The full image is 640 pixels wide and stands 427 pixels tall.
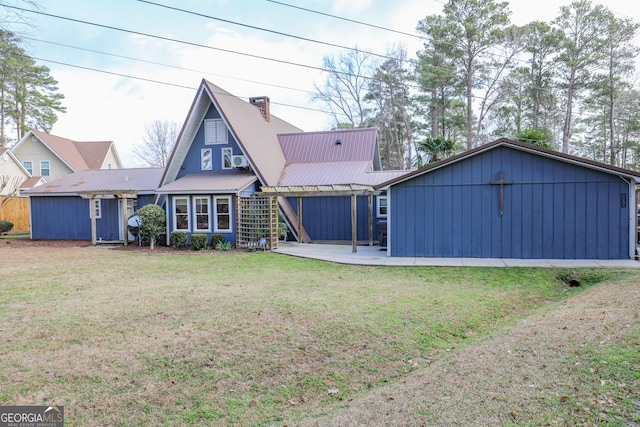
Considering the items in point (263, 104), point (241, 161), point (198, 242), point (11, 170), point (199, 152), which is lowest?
point (198, 242)

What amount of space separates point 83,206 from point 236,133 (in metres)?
8.73

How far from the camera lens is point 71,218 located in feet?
60.7

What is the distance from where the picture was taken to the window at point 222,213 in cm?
1514

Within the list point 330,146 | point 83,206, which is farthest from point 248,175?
point 83,206

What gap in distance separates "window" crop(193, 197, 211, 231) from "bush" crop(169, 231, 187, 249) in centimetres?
57

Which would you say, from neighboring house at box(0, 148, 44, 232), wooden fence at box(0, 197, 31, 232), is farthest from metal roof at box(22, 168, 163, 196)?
wooden fence at box(0, 197, 31, 232)

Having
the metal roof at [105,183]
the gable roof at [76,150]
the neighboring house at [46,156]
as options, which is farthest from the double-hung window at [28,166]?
the metal roof at [105,183]

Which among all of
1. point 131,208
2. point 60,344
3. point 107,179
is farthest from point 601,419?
point 107,179

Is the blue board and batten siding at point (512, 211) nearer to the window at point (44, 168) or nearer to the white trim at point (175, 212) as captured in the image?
the white trim at point (175, 212)

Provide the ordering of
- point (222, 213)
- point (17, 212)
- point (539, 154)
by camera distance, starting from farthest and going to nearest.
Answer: point (17, 212), point (222, 213), point (539, 154)

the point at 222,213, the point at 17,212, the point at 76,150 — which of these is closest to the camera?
the point at 222,213

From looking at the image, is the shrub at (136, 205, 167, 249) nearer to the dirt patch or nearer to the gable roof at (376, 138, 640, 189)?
the gable roof at (376, 138, 640, 189)

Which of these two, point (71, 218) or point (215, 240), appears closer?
point (215, 240)

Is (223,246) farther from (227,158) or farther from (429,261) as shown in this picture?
(429,261)
